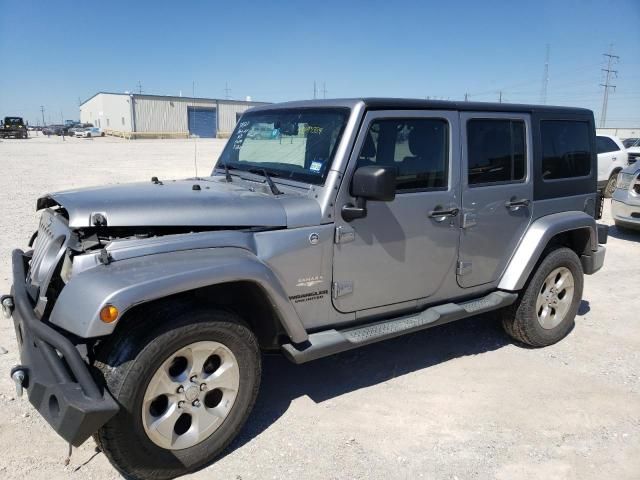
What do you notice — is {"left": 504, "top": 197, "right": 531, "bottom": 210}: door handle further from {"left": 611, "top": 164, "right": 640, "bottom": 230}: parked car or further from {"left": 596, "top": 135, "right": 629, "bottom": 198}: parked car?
{"left": 596, "top": 135, "right": 629, "bottom": 198}: parked car

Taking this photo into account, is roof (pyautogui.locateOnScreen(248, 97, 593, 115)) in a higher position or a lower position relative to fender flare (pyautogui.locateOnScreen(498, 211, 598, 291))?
higher

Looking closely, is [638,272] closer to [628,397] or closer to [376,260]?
[628,397]

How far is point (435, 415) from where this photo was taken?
11.6 ft

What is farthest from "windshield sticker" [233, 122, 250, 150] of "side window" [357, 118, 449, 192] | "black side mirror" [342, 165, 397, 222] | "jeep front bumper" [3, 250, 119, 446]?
"jeep front bumper" [3, 250, 119, 446]

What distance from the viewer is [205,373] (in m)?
2.88

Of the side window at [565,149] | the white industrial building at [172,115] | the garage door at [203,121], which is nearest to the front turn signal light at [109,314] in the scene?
the side window at [565,149]

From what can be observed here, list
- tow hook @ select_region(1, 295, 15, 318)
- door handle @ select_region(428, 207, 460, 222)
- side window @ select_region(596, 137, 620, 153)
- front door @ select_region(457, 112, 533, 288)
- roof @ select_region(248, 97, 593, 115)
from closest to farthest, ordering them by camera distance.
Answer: tow hook @ select_region(1, 295, 15, 318), roof @ select_region(248, 97, 593, 115), door handle @ select_region(428, 207, 460, 222), front door @ select_region(457, 112, 533, 288), side window @ select_region(596, 137, 620, 153)

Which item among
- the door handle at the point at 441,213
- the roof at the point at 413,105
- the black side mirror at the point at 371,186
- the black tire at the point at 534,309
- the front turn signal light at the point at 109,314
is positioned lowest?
the black tire at the point at 534,309

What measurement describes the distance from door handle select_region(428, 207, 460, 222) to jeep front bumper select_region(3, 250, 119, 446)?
234cm

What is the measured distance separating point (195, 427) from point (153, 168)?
17671 millimetres

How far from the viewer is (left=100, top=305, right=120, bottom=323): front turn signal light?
234cm

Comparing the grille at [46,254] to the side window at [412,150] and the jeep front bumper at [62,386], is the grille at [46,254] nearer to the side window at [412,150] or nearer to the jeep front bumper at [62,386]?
the jeep front bumper at [62,386]

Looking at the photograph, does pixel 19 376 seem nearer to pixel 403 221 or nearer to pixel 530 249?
pixel 403 221

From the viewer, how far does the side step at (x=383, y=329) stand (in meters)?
3.15
